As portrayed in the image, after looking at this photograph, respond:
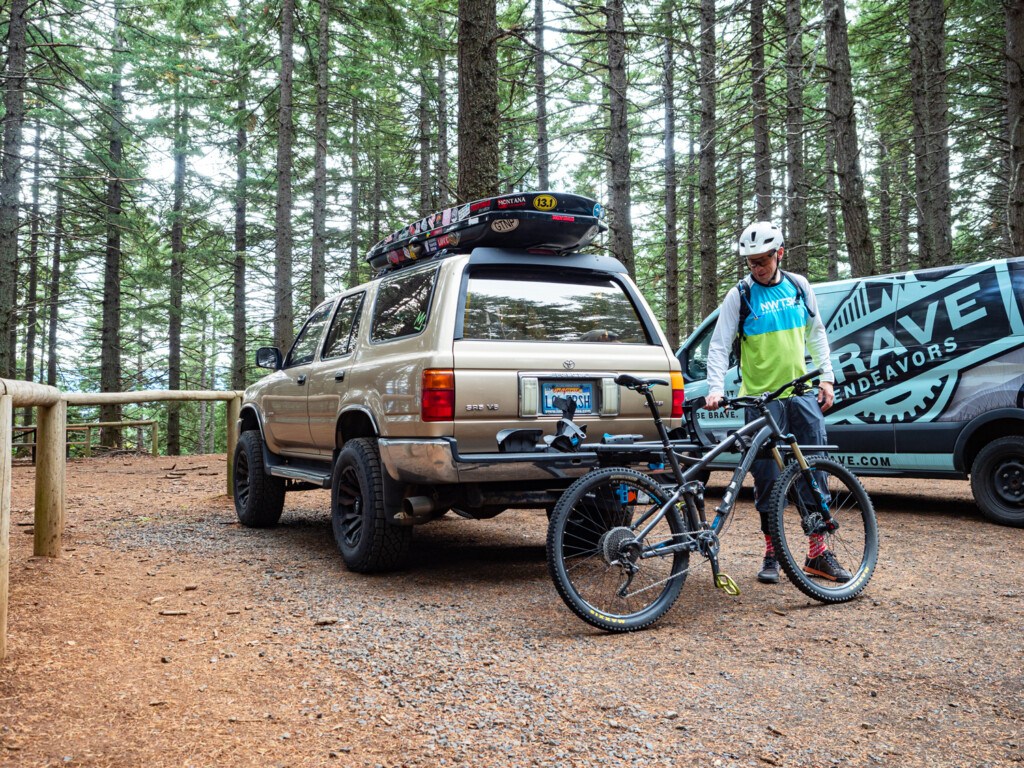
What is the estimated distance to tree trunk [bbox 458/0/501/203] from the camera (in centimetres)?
802

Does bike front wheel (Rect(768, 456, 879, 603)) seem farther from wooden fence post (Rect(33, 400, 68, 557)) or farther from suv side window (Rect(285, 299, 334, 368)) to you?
wooden fence post (Rect(33, 400, 68, 557))

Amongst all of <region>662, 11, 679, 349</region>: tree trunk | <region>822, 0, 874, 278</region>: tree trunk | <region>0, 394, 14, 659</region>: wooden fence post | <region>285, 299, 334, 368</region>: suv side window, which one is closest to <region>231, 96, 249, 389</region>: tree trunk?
<region>662, 11, 679, 349</region>: tree trunk

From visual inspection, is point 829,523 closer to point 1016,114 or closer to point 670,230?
point 1016,114

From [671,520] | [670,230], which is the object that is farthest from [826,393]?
[670,230]

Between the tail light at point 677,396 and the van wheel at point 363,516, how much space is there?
194cm

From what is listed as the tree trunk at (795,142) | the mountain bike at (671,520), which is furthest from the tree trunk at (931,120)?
the mountain bike at (671,520)

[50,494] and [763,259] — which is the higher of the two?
[763,259]

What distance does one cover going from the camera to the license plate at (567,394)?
4949 millimetres

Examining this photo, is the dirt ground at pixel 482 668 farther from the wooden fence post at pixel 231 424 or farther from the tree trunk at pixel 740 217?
the tree trunk at pixel 740 217

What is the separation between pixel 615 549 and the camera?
13.8 ft

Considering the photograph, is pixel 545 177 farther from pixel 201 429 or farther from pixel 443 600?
pixel 201 429

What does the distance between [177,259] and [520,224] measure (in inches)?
787

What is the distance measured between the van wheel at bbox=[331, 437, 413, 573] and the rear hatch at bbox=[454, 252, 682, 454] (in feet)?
2.54

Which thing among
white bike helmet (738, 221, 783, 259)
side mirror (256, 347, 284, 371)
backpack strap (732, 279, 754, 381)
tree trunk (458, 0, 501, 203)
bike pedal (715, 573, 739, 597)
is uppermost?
tree trunk (458, 0, 501, 203)
